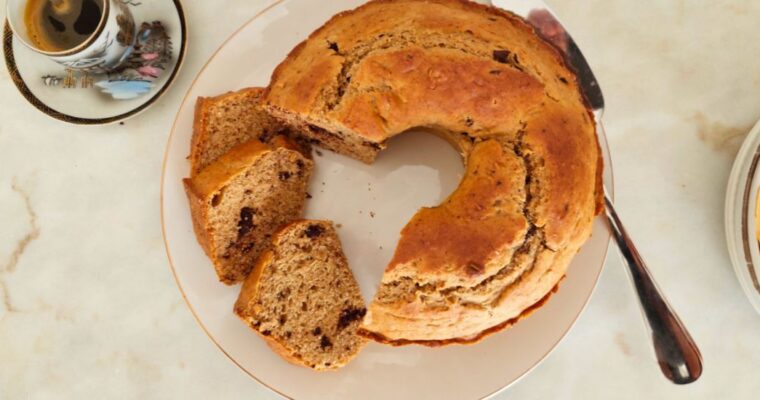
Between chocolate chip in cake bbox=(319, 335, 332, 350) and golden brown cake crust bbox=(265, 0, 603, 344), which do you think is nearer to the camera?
golden brown cake crust bbox=(265, 0, 603, 344)

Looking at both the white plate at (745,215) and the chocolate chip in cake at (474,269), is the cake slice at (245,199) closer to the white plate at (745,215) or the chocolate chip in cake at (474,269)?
→ the chocolate chip in cake at (474,269)

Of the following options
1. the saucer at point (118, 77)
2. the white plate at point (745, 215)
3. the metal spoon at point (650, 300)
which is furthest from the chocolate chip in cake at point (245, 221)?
the white plate at point (745, 215)

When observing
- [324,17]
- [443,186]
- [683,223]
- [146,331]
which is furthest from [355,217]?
[683,223]

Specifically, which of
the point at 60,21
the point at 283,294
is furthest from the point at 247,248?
the point at 60,21

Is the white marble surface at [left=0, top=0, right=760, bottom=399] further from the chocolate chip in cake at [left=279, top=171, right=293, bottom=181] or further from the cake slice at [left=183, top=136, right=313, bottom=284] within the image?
the chocolate chip in cake at [left=279, top=171, right=293, bottom=181]

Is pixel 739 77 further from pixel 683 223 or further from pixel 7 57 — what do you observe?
pixel 7 57

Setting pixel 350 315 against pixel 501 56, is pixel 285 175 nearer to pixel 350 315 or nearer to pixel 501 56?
pixel 350 315

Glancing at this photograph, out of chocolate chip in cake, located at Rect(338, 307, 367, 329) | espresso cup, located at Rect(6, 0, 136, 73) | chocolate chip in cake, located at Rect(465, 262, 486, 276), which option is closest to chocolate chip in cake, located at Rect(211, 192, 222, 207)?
chocolate chip in cake, located at Rect(338, 307, 367, 329)
